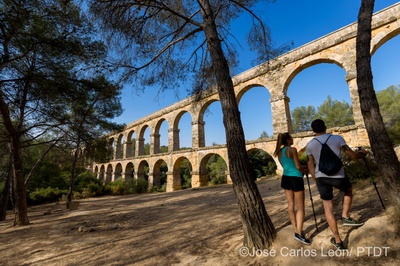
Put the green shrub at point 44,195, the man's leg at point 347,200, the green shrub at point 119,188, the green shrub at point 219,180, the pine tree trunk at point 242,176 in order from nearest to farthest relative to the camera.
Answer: the man's leg at point 347,200, the pine tree trunk at point 242,176, the green shrub at point 44,195, the green shrub at point 119,188, the green shrub at point 219,180

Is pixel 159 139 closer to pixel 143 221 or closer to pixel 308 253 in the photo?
pixel 143 221

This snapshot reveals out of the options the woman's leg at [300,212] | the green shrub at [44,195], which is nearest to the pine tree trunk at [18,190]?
the woman's leg at [300,212]

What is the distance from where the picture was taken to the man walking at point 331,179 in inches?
89.7

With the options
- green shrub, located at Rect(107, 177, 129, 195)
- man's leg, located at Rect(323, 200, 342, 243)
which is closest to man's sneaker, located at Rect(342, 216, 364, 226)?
man's leg, located at Rect(323, 200, 342, 243)

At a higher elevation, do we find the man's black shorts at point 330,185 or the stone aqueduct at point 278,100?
the stone aqueduct at point 278,100

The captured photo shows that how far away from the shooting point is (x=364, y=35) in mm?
2912

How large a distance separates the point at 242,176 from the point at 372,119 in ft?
6.11

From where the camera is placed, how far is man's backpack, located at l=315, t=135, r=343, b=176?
7.57 feet

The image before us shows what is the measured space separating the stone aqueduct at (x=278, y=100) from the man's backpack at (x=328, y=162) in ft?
9.99

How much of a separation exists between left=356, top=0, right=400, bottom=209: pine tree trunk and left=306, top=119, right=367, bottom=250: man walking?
0.40 meters

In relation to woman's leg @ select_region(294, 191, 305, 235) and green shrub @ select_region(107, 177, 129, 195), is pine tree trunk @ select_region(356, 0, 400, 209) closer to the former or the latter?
woman's leg @ select_region(294, 191, 305, 235)

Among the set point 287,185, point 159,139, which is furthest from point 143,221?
point 159,139

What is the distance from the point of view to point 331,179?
2.33m

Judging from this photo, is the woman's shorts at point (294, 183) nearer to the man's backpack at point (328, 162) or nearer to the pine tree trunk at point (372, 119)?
the man's backpack at point (328, 162)
